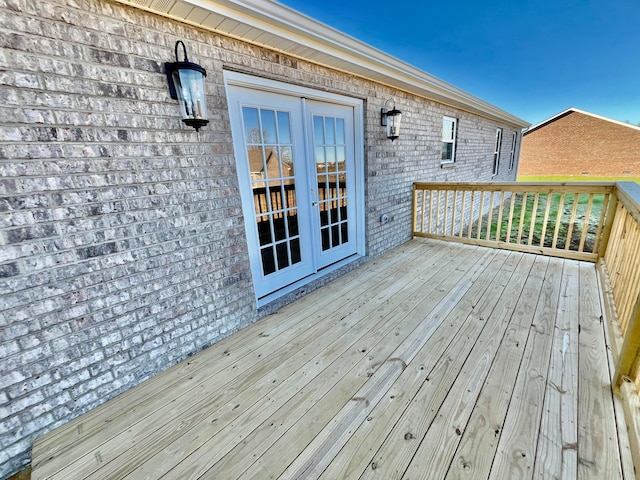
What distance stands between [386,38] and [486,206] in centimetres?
598

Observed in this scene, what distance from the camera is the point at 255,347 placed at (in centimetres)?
209

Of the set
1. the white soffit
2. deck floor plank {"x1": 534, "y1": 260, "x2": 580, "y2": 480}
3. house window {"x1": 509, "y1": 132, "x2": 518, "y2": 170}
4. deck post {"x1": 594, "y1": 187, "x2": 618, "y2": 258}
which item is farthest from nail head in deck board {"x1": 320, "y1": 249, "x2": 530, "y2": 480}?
Answer: house window {"x1": 509, "y1": 132, "x2": 518, "y2": 170}

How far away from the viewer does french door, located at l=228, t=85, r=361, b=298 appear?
2.28m

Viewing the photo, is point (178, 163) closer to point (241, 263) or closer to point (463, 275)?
point (241, 263)

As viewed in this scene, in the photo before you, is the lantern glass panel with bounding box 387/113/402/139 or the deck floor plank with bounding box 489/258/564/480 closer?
the deck floor plank with bounding box 489/258/564/480

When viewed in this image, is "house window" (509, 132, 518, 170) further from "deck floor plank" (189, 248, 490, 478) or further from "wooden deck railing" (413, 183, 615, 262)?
"deck floor plank" (189, 248, 490, 478)

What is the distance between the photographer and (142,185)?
64.9 inches

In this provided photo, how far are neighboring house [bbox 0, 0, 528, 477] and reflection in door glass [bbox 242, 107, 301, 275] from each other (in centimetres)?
1

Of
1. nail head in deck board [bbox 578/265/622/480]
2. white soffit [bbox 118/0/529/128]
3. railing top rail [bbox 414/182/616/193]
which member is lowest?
nail head in deck board [bbox 578/265/622/480]

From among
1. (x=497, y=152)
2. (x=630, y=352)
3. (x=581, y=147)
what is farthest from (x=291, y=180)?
(x=581, y=147)

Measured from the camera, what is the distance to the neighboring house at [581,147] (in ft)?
45.6

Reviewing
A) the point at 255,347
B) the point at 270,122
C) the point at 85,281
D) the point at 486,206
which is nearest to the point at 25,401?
the point at 85,281

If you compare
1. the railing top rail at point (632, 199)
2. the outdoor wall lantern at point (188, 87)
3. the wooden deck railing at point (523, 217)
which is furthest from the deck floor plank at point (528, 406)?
the outdoor wall lantern at point (188, 87)

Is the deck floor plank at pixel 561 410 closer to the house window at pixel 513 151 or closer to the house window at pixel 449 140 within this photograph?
the house window at pixel 449 140
